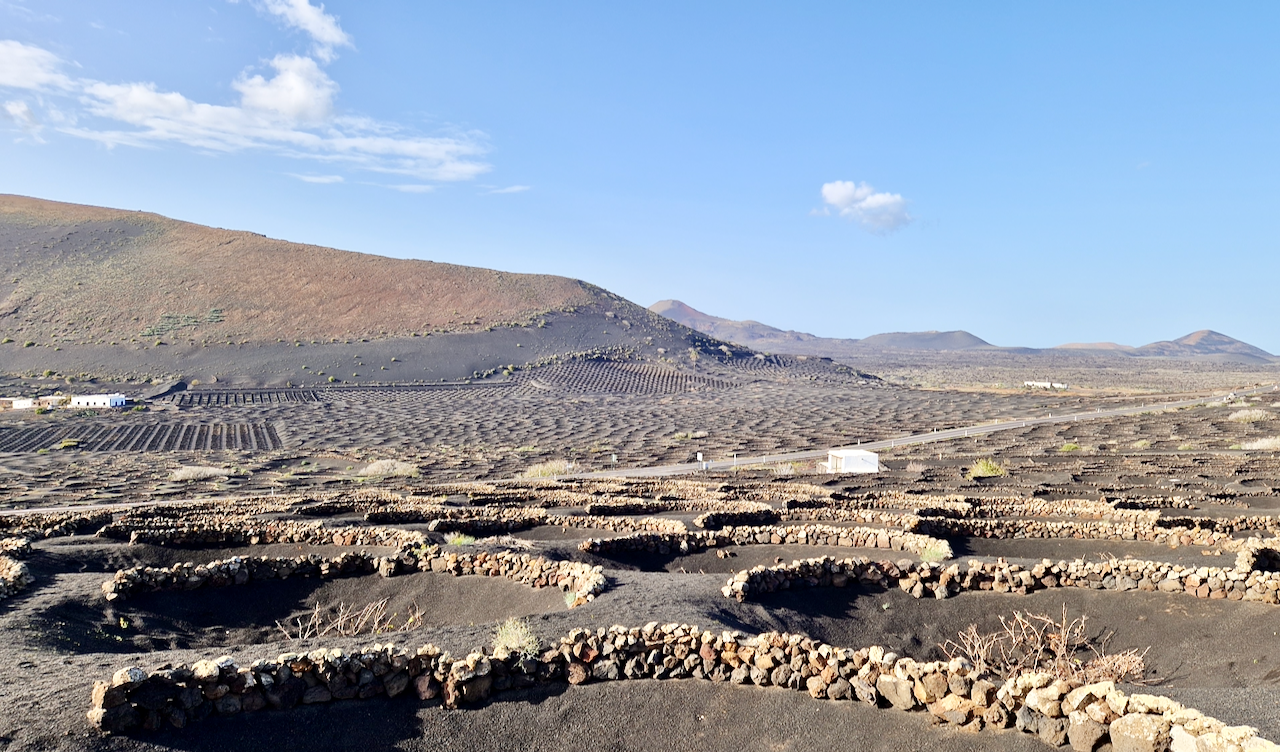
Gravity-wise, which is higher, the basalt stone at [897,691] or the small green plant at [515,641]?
the basalt stone at [897,691]

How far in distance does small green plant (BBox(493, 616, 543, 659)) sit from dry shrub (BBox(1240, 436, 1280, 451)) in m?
32.0

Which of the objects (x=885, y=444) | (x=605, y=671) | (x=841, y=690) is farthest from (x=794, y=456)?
(x=841, y=690)

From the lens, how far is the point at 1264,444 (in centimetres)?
3080

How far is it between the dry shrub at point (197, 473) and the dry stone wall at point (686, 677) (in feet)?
89.4

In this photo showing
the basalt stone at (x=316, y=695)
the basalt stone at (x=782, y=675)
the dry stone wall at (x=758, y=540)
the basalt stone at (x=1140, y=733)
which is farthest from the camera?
the dry stone wall at (x=758, y=540)

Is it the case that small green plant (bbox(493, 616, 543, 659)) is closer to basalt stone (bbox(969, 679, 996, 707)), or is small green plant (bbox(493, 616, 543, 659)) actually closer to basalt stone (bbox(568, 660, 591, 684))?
basalt stone (bbox(568, 660, 591, 684))

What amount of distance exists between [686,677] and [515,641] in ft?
4.67

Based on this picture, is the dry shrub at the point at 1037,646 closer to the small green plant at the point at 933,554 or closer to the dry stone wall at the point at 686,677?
the dry stone wall at the point at 686,677

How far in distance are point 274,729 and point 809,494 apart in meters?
17.5

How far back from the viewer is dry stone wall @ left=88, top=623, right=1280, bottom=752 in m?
4.89

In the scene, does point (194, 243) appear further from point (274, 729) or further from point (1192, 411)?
point (274, 729)

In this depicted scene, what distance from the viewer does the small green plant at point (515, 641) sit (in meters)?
6.51

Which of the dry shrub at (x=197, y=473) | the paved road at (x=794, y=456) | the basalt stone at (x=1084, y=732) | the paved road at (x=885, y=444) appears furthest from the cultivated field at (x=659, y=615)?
the paved road at (x=885, y=444)

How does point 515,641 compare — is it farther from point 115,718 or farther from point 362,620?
point 362,620
